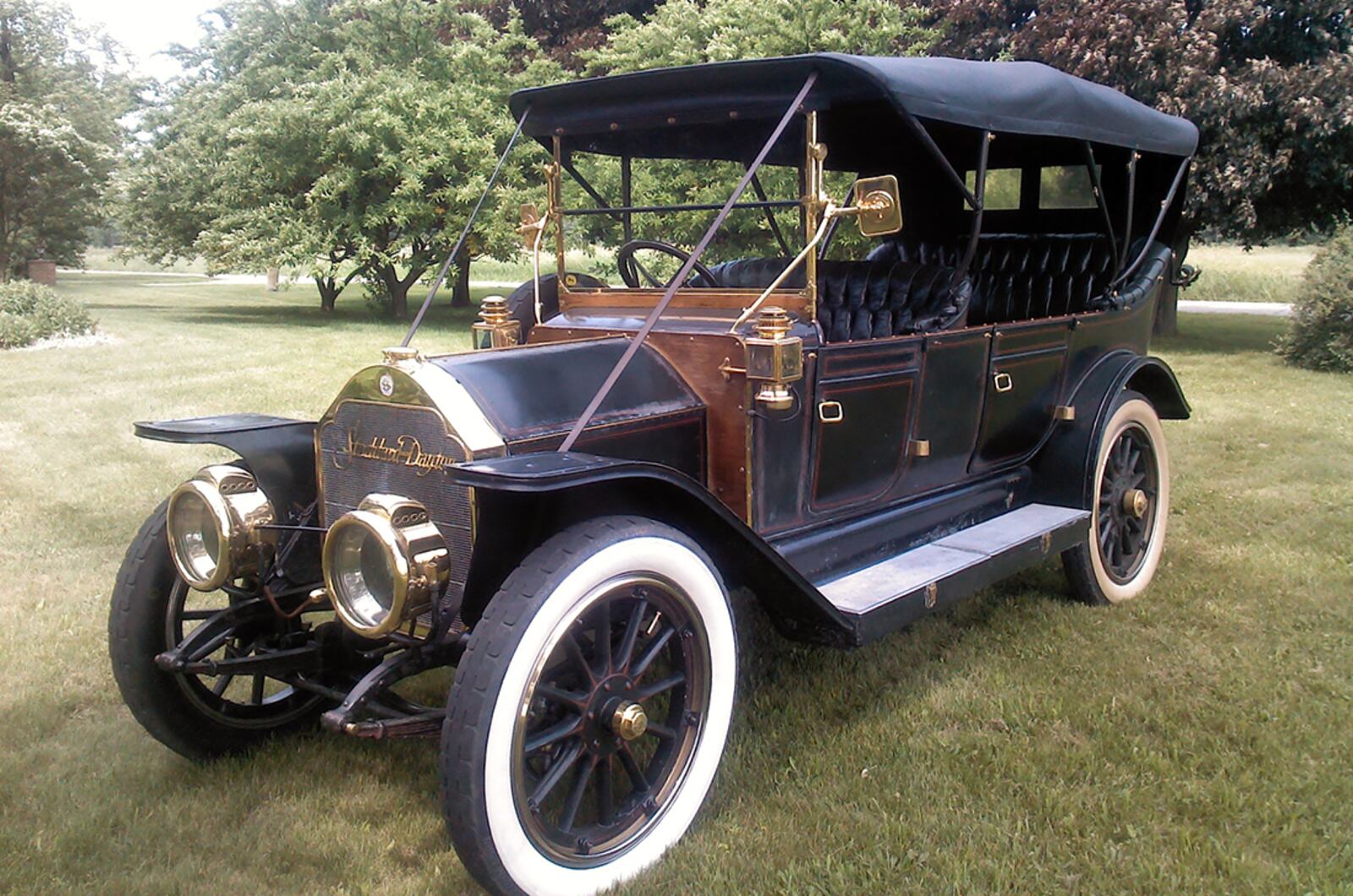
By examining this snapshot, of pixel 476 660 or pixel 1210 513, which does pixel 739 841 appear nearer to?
pixel 476 660

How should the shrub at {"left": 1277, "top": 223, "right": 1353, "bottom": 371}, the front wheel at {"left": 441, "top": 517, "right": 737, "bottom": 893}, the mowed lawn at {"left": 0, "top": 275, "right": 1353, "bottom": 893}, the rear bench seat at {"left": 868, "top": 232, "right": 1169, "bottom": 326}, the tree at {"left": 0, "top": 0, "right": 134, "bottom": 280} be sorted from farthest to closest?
the tree at {"left": 0, "top": 0, "right": 134, "bottom": 280}
the shrub at {"left": 1277, "top": 223, "right": 1353, "bottom": 371}
the rear bench seat at {"left": 868, "top": 232, "right": 1169, "bottom": 326}
the mowed lawn at {"left": 0, "top": 275, "right": 1353, "bottom": 893}
the front wheel at {"left": 441, "top": 517, "right": 737, "bottom": 893}

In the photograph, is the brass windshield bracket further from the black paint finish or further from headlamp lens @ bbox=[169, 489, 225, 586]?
headlamp lens @ bbox=[169, 489, 225, 586]

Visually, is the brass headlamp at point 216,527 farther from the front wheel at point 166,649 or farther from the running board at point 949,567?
the running board at point 949,567

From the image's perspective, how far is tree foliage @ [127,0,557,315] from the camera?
13.9 metres

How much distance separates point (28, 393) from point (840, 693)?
8.12 meters

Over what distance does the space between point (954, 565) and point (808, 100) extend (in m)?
1.52

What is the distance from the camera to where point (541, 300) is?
3.96 metres

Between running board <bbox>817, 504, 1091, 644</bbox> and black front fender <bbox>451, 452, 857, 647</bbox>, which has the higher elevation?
black front fender <bbox>451, 452, 857, 647</bbox>

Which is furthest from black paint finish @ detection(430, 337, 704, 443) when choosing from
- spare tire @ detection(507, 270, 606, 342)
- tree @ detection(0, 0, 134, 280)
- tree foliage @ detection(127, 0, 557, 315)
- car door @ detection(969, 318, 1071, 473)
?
tree @ detection(0, 0, 134, 280)

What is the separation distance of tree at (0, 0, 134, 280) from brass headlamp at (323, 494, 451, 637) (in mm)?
19683

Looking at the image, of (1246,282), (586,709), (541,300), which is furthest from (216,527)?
(1246,282)

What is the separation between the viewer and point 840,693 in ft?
11.1

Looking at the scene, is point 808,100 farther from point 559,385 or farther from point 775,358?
point 559,385

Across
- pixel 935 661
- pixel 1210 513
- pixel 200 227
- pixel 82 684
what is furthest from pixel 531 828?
pixel 200 227
